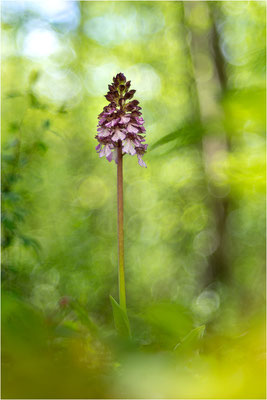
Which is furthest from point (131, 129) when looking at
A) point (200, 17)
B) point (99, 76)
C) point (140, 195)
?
point (140, 195)

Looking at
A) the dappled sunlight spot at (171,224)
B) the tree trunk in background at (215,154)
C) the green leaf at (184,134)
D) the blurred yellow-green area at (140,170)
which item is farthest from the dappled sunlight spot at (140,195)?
the green leaf at (184,134)

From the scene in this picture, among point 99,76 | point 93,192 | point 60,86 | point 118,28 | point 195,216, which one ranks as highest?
point 118,28

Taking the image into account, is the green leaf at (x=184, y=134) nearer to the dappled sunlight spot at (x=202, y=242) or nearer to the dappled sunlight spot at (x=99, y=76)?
the dappled sunlight spot at (x=202, y=242)

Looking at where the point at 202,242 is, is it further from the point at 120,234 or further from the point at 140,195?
the point at 120,234

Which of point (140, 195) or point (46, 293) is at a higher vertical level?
point (140, 195)

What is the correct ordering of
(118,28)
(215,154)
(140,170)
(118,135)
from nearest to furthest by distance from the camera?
(118,135) < (215,154) < (118,28) < (140,170)

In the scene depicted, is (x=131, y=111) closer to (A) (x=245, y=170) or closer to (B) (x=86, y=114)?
(A) (x=245, y=170)
